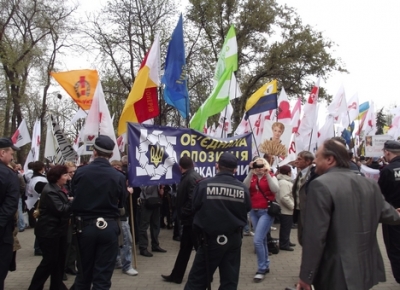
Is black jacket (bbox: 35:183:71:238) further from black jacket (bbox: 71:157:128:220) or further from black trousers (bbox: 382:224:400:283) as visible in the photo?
black trousers (bbox: 382:224:400:283)

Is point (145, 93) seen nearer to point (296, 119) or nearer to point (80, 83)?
point (80, 83)

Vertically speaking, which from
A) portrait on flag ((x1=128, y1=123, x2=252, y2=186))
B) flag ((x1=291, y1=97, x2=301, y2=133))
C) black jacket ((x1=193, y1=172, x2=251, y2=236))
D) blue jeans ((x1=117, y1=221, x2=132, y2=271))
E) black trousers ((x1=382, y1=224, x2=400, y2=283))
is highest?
flag ((x1=291, y1=97, x2=301, y2=133))

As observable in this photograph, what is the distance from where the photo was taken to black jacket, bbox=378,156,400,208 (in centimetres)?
554

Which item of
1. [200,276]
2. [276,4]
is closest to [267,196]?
[200,276]

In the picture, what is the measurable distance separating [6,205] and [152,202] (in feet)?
12.6

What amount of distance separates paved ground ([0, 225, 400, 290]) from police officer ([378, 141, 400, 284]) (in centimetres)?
52

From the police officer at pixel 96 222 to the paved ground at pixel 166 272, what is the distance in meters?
1.69

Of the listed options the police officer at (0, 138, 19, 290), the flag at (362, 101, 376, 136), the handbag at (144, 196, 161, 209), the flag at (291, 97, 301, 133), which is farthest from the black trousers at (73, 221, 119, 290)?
the flag at (362, 101, 376, 136)

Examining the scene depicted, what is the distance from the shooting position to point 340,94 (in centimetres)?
1306

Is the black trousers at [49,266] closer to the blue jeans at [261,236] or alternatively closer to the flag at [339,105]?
the blue jeans at [261,236]

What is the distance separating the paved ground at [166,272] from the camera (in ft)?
19.7

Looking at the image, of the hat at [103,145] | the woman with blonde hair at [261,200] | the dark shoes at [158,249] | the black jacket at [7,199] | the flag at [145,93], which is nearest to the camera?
the black jacket at [7,199]

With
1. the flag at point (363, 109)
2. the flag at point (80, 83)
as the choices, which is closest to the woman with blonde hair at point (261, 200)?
the flag at point (80, 83)

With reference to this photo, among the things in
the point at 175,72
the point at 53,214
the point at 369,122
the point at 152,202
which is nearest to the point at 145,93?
the point at 175,72
